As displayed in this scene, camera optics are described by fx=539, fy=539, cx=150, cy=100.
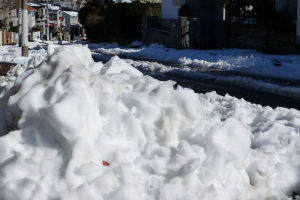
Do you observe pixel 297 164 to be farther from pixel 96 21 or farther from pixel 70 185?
pixel 96 21

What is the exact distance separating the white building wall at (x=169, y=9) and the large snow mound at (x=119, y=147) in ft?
95.9

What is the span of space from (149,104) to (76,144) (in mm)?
872

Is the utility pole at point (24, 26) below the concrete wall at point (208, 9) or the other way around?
below

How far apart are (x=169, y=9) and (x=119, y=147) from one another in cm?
3170

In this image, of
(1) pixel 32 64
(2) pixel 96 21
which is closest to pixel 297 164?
(1) pixel 32 64

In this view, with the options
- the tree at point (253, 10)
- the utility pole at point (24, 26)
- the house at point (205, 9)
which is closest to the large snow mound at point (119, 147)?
the tree at point (253, 10)

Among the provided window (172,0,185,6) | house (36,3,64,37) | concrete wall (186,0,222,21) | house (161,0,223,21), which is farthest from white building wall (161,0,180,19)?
house (36,3,64,37)

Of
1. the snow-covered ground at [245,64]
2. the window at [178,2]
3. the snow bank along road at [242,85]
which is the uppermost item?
the window at [178,2]

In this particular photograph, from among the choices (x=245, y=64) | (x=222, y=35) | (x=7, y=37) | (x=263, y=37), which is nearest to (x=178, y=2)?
(x=222, y=35)

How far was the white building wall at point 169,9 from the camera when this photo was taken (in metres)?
34.1

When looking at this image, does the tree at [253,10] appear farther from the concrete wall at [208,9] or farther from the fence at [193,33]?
the concrete wall at [208,9]

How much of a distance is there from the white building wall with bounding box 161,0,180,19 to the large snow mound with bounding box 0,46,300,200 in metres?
29.2

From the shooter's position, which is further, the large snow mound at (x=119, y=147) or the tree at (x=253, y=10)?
the tree at (x=253, y=10)

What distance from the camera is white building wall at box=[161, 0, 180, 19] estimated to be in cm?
3409
